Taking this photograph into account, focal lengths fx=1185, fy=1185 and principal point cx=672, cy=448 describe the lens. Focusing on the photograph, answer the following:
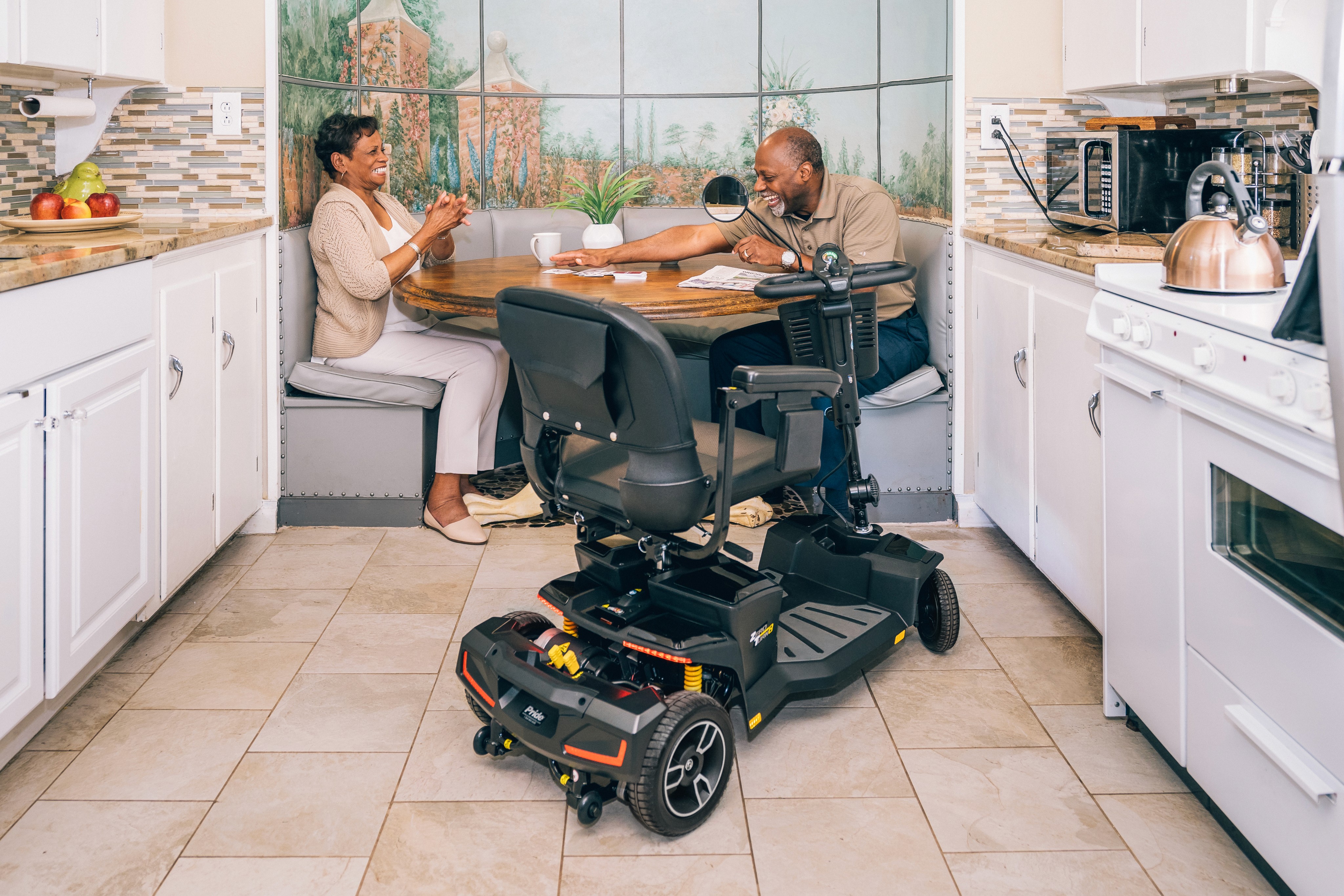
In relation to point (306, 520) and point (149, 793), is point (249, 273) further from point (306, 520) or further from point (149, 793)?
point (149, 793)

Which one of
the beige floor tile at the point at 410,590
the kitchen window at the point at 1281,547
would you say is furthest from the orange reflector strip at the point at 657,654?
the beige floor tile at the point at 410,590

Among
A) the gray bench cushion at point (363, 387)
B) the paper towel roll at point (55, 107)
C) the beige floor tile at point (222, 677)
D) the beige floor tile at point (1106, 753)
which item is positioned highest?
the paper towel roll at point (55, 107)

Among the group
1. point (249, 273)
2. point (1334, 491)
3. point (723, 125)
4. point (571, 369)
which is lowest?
point (1334, 491)

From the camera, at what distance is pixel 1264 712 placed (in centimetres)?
163

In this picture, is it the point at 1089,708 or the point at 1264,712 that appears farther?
the point at 1089,708

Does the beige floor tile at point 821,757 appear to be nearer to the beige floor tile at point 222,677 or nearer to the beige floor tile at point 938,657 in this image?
the beige floor tile at point 938,657

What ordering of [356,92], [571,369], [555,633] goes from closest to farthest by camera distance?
[571,369] → [555,633] → [356,92]

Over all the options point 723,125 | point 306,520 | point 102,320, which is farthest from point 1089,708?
point 723,125

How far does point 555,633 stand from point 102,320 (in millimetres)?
1088

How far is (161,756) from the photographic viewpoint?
87.1 inches

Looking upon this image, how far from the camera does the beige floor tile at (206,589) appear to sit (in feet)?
9.83

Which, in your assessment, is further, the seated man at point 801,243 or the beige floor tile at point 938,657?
the seated man at point 801,243

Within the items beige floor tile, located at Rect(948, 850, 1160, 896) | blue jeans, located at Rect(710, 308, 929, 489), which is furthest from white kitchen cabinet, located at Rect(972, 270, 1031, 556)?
beige floor tile, located at Rect(948, 850, 1160, 896)

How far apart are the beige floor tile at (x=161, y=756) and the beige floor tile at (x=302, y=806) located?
0.06 m
